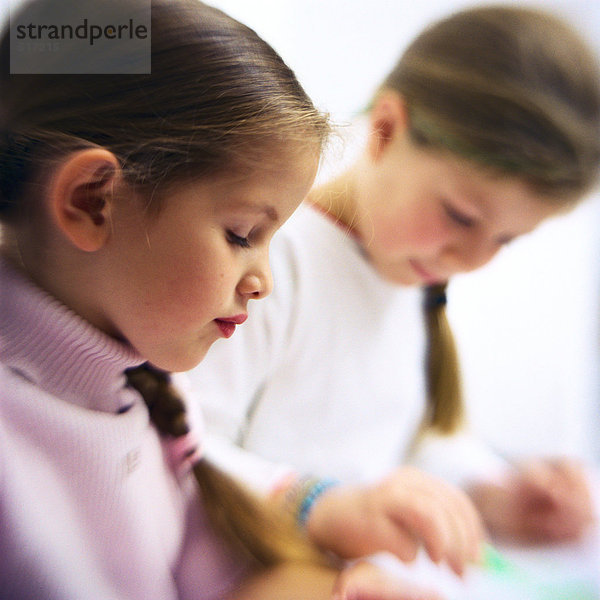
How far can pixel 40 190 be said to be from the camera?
352mm

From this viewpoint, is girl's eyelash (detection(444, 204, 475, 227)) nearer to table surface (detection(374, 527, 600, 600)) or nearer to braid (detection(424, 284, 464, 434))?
braid (detection(424, 284, 464, 434))

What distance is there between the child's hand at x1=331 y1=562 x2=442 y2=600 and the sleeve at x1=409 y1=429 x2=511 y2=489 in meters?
0.12

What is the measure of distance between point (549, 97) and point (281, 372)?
31 cm

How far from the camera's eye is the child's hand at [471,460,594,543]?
0.56m

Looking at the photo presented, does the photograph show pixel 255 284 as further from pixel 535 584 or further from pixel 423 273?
pixel 535 584

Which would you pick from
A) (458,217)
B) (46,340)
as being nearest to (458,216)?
(458,217)

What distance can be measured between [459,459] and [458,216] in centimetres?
21

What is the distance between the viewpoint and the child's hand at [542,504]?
56 centimetres

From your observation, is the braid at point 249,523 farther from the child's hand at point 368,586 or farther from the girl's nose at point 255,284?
the girl's nose at point 255,284

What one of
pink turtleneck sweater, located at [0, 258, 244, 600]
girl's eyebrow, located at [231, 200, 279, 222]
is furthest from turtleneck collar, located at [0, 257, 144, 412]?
girl's eyebrow, located at [231, 200, 279, 222]

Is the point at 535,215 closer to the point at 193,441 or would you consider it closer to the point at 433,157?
the point at 433,157

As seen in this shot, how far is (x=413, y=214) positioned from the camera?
1.75ft

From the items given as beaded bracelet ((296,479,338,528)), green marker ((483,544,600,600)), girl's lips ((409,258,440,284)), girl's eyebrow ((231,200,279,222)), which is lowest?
green marker ((483,544,600,600))

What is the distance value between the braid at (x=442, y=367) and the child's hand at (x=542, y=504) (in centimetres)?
7
